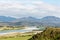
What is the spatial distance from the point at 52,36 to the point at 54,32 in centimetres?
88

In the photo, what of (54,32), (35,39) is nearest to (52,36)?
(54,32)

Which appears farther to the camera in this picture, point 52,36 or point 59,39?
point 52,36

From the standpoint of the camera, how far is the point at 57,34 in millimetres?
37531

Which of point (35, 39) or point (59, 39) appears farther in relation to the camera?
point (35, 39)

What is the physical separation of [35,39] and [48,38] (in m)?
3.19

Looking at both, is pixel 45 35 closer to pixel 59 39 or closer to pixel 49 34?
pixel 49 34

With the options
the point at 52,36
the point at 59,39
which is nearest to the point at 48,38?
the point at 52,36

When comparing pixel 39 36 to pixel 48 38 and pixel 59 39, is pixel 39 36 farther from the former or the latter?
pixel 59 39

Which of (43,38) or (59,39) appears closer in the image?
(59,39)

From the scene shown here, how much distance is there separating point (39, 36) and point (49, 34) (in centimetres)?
235

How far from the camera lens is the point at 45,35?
130 feet

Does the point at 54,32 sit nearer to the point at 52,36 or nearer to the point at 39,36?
the point at 52,36

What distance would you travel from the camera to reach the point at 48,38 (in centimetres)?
3850

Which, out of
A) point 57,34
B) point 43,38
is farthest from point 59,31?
point 43,38
